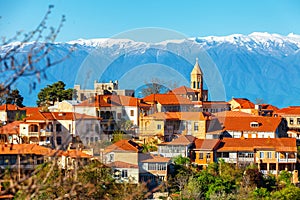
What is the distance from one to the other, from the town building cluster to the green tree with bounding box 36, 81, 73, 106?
1107mm

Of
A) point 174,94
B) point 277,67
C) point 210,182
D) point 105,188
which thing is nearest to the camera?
point 105,188

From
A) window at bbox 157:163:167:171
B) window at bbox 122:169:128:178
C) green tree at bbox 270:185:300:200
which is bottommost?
green tree at bbox 270:185:300:200

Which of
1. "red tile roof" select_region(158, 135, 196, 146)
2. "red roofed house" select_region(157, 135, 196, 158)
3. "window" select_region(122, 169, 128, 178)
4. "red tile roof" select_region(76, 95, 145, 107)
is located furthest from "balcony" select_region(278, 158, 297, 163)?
"red tile roof" select_region(76, 95, 145, 107)

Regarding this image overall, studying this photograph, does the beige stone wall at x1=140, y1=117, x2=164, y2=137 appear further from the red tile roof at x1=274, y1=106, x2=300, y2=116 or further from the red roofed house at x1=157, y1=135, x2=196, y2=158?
the red tile roof at x1=274, y1=106, x2=300, y2=116

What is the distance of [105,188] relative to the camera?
22.1 metres

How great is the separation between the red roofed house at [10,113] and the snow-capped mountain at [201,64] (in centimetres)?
361

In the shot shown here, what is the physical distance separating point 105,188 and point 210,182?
5.63 m

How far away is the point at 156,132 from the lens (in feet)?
106

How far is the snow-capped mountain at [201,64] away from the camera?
4097 cm

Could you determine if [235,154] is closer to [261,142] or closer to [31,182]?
[261,142]

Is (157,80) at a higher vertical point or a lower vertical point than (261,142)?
higher

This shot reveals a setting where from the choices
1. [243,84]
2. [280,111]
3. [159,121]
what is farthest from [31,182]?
[243,84]

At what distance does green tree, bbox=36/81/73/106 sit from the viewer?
40281 millimetres

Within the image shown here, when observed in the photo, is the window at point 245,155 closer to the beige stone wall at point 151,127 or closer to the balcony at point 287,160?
the balcony at point 287,160
